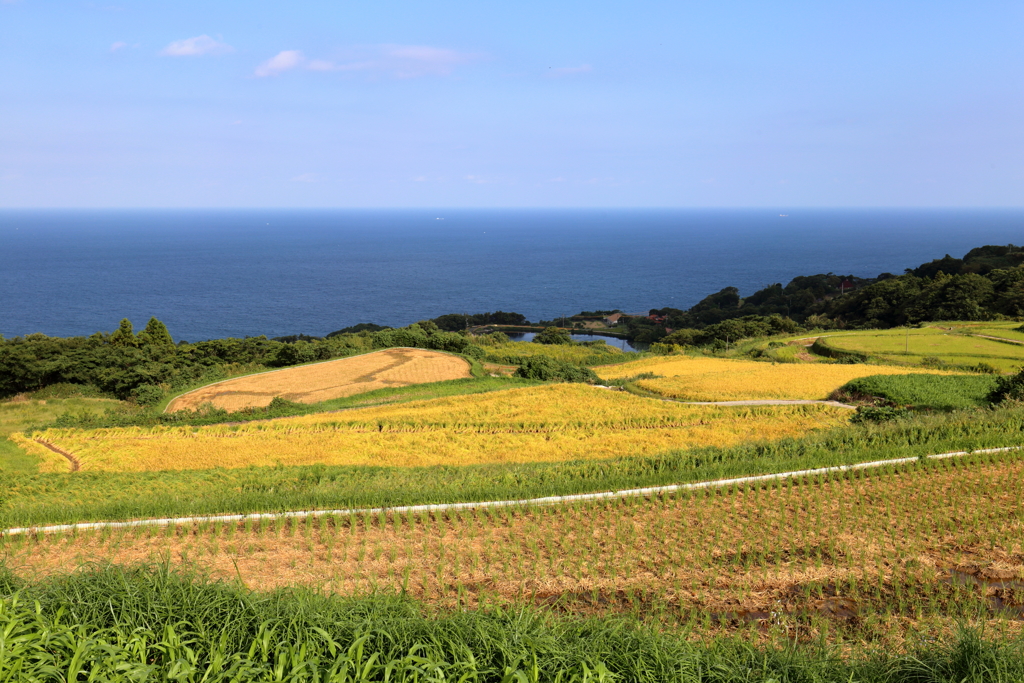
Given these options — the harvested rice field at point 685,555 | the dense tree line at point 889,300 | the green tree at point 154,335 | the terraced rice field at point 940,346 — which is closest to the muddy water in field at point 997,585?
the harvested rice field at point 685,555

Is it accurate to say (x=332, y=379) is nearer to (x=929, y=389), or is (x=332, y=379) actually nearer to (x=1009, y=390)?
(x=929, y=389)

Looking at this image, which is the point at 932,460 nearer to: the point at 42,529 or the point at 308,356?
the point at 42,529

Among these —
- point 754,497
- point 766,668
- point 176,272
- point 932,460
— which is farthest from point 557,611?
point 176,272

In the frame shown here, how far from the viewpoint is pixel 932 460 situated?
48.3 feet

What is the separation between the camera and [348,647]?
19.3 ft

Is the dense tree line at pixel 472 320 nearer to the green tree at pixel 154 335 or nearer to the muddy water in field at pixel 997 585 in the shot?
the green tree at pixel 154 335

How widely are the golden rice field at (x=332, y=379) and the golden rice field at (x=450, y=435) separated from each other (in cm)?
597

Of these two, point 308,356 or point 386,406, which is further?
point 308,356

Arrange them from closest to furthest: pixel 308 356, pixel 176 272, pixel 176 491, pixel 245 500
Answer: pixel 245 500 → pixel 176 491 → pixel 308 356 → pixel 176 272

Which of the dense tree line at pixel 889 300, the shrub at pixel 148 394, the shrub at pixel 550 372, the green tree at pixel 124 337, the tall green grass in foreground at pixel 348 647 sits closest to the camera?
the tall green grass in foreground at pixel 348 647

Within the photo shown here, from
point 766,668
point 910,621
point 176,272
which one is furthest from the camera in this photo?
point 176,272

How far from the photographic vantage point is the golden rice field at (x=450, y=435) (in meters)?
18.0

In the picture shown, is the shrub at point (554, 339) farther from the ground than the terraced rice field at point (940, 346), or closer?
closer

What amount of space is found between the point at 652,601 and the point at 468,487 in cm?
536
